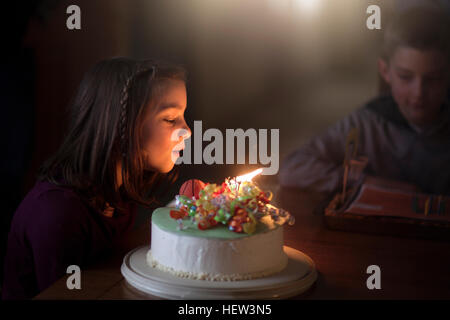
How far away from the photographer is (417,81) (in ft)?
8.09

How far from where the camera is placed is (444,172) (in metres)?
2.49

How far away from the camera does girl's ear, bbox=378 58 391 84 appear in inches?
94.7

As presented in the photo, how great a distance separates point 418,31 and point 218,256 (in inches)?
69.0

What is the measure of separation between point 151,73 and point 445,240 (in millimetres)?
1001

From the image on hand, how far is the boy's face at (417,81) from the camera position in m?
2.40

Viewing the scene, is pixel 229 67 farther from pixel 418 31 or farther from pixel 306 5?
pixel 418 31

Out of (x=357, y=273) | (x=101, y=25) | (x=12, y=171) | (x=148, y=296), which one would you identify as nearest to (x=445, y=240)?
(x=357, y=273)

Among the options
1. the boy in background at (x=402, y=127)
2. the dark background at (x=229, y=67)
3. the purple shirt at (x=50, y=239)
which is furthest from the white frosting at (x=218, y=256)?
the boy in background at (x=402, y=127)

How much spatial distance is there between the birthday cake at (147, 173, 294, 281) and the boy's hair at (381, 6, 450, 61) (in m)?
1.52

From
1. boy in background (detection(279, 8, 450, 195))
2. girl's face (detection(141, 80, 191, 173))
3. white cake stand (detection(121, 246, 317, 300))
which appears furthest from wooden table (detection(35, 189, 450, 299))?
boy in background (detection(279, 8, 450, 195))

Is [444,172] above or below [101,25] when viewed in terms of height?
below

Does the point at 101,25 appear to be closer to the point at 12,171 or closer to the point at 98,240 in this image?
the point at 12,171

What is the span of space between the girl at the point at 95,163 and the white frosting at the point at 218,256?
241mm

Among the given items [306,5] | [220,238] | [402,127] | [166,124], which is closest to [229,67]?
[306,5]
